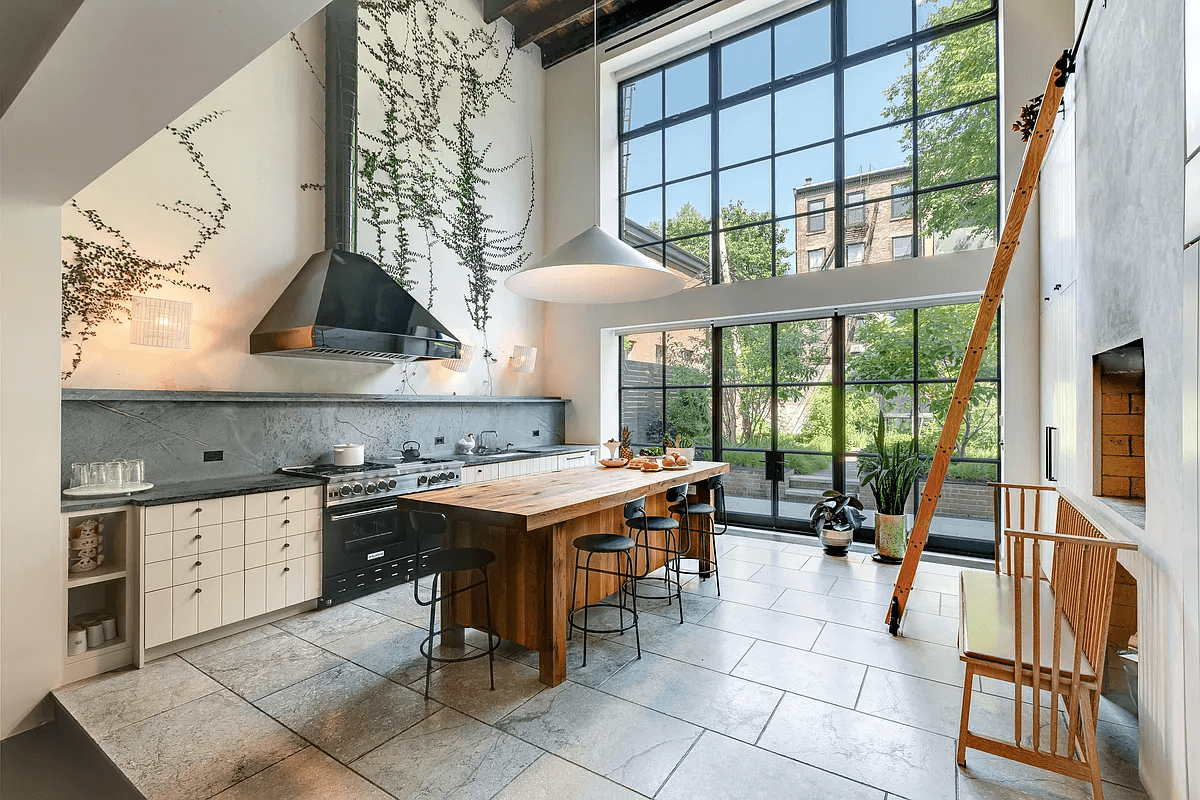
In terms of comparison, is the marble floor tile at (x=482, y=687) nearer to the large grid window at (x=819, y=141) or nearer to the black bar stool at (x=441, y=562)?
the black bar stool at (x=441, y=562)

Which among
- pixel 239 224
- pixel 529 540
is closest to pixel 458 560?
pixel 529 540

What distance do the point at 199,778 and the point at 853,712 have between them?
2649 millimetres

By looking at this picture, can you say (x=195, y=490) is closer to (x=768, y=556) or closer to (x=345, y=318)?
(x=345, y=318)

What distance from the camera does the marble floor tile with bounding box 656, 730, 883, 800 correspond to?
1953 millimetres

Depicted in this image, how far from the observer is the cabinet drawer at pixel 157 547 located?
294 cm

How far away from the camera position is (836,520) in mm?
5020

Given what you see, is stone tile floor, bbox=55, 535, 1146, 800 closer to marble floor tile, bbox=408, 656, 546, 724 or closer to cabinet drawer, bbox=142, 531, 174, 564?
marble floor tile, bbox=408, 656, 546, 724

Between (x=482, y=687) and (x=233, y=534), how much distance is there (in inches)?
71.7

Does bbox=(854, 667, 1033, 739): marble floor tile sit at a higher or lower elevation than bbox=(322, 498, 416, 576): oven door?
lower

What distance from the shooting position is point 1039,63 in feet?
14.0

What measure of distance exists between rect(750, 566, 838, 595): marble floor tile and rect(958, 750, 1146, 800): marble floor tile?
190 centimetres

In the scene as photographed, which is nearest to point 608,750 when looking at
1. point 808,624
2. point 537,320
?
point 808,624

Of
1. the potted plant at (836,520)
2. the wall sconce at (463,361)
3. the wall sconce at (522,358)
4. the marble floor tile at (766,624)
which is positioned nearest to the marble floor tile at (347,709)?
the marble floor tile at (766,624)

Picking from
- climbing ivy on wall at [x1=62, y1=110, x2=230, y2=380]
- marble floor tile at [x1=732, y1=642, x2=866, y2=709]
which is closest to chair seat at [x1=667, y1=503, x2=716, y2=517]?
marble floor tile at [x1=732, y1=642, x2=866, y2=709]
